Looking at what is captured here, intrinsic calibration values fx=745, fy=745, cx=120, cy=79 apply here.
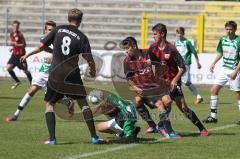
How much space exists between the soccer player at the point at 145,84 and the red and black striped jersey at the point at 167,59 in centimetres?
16

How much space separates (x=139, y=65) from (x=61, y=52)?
1.64 meters

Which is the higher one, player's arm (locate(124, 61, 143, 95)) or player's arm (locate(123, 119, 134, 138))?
player's arm (locate(124, 61, 143, 95))

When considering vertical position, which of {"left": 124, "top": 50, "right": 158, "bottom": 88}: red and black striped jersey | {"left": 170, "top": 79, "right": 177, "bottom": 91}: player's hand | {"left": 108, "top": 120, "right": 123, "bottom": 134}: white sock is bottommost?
{"left": 108, "top": 120, "right": 123, "bottom": 134}: white sock

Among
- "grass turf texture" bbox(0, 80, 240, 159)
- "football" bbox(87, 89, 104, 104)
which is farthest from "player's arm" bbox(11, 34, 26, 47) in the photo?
"football" bbox(87, 89, 104, 104)

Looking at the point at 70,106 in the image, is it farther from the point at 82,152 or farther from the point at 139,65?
the point at 82,152

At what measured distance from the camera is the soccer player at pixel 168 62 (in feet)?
41.3

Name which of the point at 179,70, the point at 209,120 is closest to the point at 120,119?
the point at 179,70

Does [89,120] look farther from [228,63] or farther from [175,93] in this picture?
[228,63]

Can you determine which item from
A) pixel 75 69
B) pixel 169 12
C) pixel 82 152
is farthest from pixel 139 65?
pixel 169 12

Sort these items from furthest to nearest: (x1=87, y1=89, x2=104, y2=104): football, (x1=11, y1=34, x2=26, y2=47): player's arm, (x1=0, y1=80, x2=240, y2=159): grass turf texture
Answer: (x1=11, y1=34, x2=26, y2=47): player's arm
(x1=87, y1=89, x2=104, y2=104): football
(x1=0, y1=80, x2=240, y2=159): grass turf texture

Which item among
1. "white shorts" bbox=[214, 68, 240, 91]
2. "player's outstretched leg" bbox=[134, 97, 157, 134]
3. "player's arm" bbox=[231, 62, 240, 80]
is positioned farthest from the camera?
"white shorts" bbox=[214, 68, 240, 91]

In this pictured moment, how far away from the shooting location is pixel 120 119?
12414 mm

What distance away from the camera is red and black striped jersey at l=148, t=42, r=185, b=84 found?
12.7 metres

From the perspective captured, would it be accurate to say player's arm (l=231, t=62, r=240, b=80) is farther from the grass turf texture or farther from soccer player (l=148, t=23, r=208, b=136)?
soccer player (l=148, t=23, r=208, b=136)
